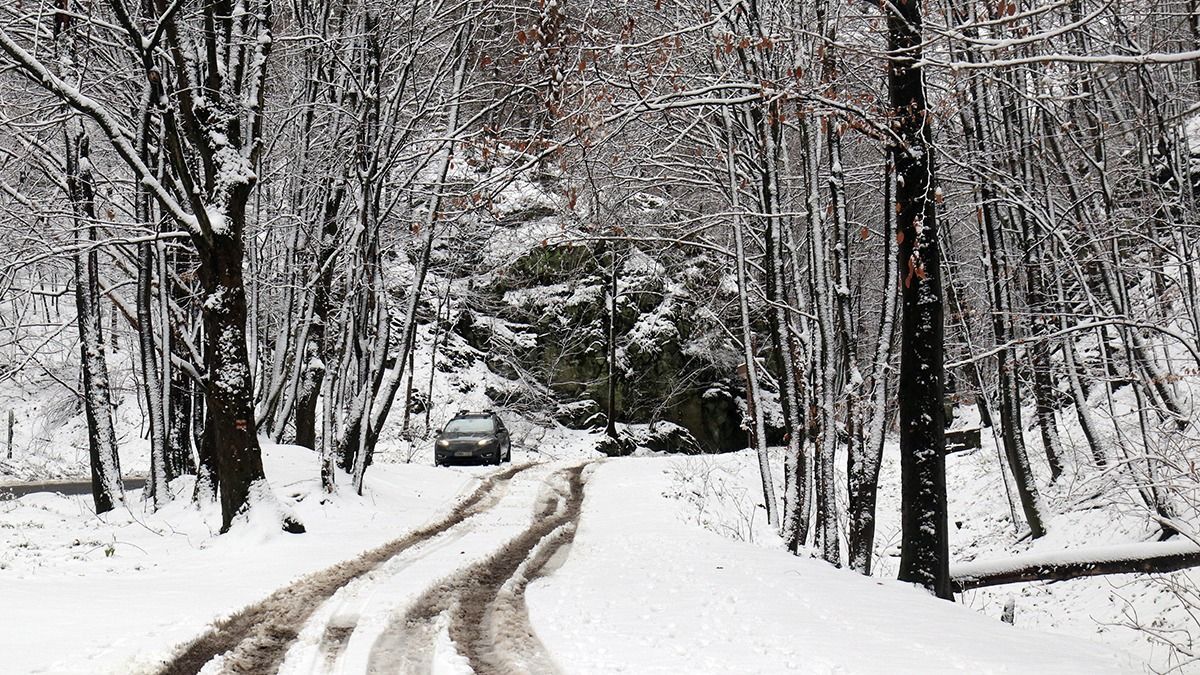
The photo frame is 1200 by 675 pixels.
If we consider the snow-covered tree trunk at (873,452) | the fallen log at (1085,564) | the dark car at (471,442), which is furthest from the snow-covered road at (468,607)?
the dark car at (471,442)

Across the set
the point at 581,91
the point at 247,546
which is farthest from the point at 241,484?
the point at 581,91

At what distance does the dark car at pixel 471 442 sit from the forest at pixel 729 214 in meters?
5.24

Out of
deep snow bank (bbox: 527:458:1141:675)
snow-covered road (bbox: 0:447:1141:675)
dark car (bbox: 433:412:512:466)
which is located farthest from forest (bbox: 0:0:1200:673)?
dark car (bbox: 433:412:512:466)

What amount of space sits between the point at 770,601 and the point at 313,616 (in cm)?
401

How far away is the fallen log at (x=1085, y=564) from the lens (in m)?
9.34

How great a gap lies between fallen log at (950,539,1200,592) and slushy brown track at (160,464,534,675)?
7.21 m

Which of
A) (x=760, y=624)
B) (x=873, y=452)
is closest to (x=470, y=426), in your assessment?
(x=873, y=452)

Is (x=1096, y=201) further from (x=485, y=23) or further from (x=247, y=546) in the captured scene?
(x=247, y=546)

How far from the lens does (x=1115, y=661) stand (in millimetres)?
6586

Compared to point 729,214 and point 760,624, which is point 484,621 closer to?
point 760,624

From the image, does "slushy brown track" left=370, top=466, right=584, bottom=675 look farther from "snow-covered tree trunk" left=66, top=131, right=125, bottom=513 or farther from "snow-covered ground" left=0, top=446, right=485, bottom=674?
"snow-covered tree trunk" left=66, top=131, right=125, bottom=513

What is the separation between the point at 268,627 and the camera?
6.57m

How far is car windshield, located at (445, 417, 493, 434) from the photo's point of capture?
26859 mm

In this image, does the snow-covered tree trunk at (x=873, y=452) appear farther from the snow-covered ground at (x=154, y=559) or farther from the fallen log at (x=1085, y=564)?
the snow-covered ground at (x=154, y=559)
